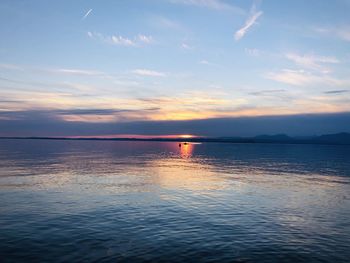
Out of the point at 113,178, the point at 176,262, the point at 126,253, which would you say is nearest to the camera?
the point at 176,262

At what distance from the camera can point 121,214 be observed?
39719 mm

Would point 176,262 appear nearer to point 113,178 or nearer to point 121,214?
point 121,214

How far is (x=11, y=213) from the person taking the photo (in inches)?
1527

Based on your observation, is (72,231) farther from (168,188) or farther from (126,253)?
(168,188)

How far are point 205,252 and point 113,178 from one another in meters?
50.5

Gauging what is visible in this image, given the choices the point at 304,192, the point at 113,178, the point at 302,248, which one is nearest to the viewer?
the point at 302,248

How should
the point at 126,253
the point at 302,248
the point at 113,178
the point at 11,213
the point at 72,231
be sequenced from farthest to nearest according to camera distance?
the point at 113,178 → the point at 11,213 → the point at 72,231 → the point at 302,248 → the point at 126,253

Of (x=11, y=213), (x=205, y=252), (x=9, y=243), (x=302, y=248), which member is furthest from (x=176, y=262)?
(x=11, y=213)

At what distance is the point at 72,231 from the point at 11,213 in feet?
38.6

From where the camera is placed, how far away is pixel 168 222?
3616cm

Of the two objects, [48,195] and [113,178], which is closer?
[48,195]

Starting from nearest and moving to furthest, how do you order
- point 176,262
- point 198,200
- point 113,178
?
point 176,262, point 198,200, point 113,178

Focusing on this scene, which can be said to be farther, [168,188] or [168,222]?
[168,188]

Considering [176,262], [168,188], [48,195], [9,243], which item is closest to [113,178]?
[168,188]
